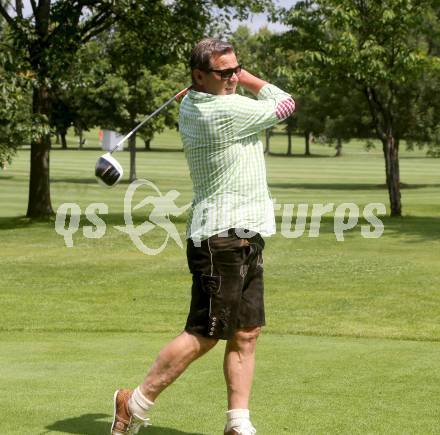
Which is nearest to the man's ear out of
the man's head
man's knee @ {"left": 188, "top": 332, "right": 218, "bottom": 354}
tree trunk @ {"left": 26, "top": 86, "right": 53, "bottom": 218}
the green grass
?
the man's head

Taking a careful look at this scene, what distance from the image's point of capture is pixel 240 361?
5727 millimetres

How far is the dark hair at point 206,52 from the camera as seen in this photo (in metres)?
5.55

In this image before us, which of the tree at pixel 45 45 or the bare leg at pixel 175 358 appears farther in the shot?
the tree at pixel 45 45

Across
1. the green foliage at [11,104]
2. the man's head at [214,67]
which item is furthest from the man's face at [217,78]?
the green foliage at [11,104]

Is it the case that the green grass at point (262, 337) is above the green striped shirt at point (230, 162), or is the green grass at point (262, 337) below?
below

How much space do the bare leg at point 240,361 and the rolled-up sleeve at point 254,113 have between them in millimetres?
1073

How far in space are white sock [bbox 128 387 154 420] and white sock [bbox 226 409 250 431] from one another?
17.9 inches

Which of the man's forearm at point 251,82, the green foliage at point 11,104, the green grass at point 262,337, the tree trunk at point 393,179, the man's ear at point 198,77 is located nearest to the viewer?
the man's ear at point 198,77

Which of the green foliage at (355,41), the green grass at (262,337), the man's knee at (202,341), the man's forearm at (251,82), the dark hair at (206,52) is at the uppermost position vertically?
the green foliage at (355,41)

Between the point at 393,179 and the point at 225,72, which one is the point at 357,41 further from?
the point at 225,72

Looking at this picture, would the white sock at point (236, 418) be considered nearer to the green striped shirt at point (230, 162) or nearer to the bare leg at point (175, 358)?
the bare leg at point (175, 358)

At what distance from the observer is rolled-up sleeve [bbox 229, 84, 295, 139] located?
552 cm

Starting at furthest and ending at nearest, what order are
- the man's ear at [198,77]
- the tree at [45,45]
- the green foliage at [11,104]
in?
the tree at [45,45], the green foliage at [11,104], the man's ear at [198,77]

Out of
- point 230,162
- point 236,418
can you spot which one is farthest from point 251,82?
point 236,418
